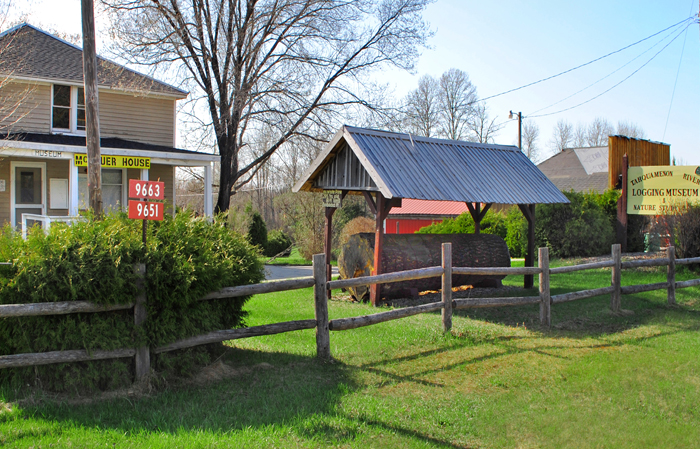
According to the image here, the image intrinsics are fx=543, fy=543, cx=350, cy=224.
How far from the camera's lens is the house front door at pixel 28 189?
656 inches

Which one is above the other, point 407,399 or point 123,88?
point 123,88

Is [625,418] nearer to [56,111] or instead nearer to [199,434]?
[199,434]

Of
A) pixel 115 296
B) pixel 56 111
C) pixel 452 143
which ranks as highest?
pixel 56 111

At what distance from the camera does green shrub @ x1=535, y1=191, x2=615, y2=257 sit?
62.7ft

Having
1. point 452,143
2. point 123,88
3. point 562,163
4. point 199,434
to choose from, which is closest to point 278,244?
point 123,88

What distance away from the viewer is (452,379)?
20.1ft

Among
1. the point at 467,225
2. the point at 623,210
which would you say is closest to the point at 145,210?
the point at 623,210

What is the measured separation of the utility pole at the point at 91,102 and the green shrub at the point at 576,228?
1531 centimetres

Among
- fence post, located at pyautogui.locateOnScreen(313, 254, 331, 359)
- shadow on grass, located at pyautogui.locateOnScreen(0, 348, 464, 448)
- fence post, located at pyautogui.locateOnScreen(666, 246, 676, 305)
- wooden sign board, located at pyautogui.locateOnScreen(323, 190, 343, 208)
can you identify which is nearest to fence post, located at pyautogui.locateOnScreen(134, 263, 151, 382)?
shadow on grass, located at pyautogui.locateOnScreen(0, 348, 464, 448)

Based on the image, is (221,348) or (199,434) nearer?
(199,434)

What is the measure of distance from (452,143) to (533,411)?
29.0ft

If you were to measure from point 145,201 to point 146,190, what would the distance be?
12cm

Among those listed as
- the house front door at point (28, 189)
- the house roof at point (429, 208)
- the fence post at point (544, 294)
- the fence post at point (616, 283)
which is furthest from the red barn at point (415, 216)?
the fence post at point (544, 294)

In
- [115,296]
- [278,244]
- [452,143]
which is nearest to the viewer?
[115,296]
